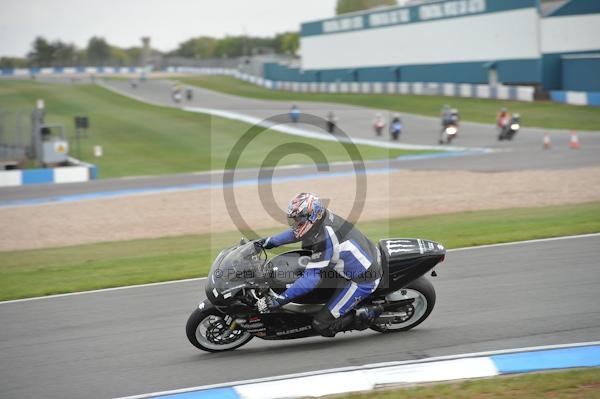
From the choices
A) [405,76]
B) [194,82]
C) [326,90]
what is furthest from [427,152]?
[194,82]

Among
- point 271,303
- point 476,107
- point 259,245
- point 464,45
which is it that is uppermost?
point 464,45

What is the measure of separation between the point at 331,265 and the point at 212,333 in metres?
1.56

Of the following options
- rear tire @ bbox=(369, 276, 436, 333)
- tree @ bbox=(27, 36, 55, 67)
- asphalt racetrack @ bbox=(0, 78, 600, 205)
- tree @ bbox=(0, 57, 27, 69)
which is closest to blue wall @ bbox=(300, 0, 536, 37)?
asphalt racetrack @ bbox=(0, 78, 600, 205)

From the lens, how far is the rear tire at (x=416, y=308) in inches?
331

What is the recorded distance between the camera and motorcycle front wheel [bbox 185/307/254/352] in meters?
7.90

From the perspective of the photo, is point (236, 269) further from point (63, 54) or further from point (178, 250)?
point (63, 54)

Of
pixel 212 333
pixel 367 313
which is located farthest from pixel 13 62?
pixel 367 313

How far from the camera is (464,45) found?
185ft

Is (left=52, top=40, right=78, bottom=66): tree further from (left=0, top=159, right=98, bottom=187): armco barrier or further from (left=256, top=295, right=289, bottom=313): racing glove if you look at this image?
(left=256, top=295, right=289, bottom=313): racing glove

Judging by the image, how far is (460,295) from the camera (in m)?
9.72

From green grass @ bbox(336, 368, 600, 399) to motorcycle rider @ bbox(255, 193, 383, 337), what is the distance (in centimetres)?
148

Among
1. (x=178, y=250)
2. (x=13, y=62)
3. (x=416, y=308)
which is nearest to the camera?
(x=416, y=308)

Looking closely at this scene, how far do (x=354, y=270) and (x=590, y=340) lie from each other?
2.62 m

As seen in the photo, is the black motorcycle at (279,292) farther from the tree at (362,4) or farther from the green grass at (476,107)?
the tree at (362,4)
